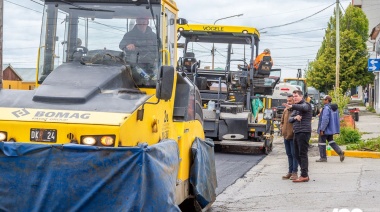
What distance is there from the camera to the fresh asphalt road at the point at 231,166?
48.9 ft

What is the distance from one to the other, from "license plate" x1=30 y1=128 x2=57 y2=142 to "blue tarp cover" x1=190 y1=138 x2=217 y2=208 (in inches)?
99.3

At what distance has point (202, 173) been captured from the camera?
9.34m

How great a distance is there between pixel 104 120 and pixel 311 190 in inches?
283

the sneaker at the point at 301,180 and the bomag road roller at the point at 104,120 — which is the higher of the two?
the bomag road roller at the point at 104,120

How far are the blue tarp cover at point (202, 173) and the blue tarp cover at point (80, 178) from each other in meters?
2.29

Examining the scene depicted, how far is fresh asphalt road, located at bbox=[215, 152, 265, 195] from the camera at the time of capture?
48.9 feet

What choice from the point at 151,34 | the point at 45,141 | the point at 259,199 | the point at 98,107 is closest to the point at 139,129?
the point at 98,107

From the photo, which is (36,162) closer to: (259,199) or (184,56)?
(259,199)

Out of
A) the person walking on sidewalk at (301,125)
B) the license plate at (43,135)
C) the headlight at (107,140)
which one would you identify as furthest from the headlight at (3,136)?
the person walking on sidewalk at (301,125)

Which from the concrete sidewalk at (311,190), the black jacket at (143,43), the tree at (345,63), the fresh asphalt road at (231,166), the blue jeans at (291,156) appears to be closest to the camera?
the black jacket at (143,43)

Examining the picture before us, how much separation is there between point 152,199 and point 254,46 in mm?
15312

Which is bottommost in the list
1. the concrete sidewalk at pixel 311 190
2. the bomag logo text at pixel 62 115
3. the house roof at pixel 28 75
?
the concrete sidewalk at pixel 311 190

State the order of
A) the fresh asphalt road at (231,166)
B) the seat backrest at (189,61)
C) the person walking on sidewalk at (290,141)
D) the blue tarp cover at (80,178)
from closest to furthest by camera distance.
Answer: the blue tarp cover at (80,178) → the person walking on sidewalk at (290,141) → the fresh asphalt road at (231,166) → the seat backrest at (189,61)

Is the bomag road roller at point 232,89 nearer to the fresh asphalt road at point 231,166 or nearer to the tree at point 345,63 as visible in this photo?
the fresh asphalt road at point 231,166
